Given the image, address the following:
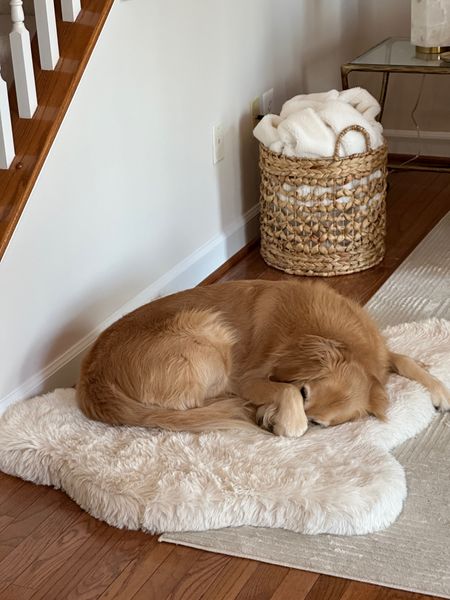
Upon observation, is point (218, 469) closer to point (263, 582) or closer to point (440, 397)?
point (263, 582)

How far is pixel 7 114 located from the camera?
2.39 metres

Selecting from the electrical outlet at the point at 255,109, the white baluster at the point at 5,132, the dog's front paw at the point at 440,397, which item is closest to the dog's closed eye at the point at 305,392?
the dog's front paw at the point at 440,397

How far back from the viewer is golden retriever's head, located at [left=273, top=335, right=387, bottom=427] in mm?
2305

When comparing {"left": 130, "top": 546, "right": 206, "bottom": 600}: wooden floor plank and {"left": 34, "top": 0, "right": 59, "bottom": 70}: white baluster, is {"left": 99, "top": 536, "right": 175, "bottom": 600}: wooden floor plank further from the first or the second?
{"left": 34, "top": 0, "right": 59, "bottom": 70}: white baluster

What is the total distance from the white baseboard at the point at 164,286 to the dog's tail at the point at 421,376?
835 mm

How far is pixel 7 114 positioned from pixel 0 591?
3.59 feet

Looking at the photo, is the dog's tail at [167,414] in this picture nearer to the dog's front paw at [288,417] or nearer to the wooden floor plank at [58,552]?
the dog's front paw at [288,417]

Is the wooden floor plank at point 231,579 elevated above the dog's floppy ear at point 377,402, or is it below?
below

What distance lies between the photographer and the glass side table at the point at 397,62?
361 centimetres

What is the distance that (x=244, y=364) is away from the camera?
96.7 inches

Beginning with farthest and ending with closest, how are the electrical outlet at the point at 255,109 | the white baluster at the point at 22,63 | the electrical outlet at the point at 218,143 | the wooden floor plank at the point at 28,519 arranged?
the electrical outlet at the point at 255,109 < the electrical outlet at the point at 218,143 < the white baluster at the point at 22,63 < the wooden floor plank at the point at 28,519

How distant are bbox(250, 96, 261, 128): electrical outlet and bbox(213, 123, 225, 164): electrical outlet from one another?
0.23 meters

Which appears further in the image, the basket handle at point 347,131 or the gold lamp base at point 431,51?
the gold lamp base at point 431,51

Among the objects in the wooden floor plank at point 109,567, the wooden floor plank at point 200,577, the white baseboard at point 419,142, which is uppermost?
the white baseboard at point 419,142
